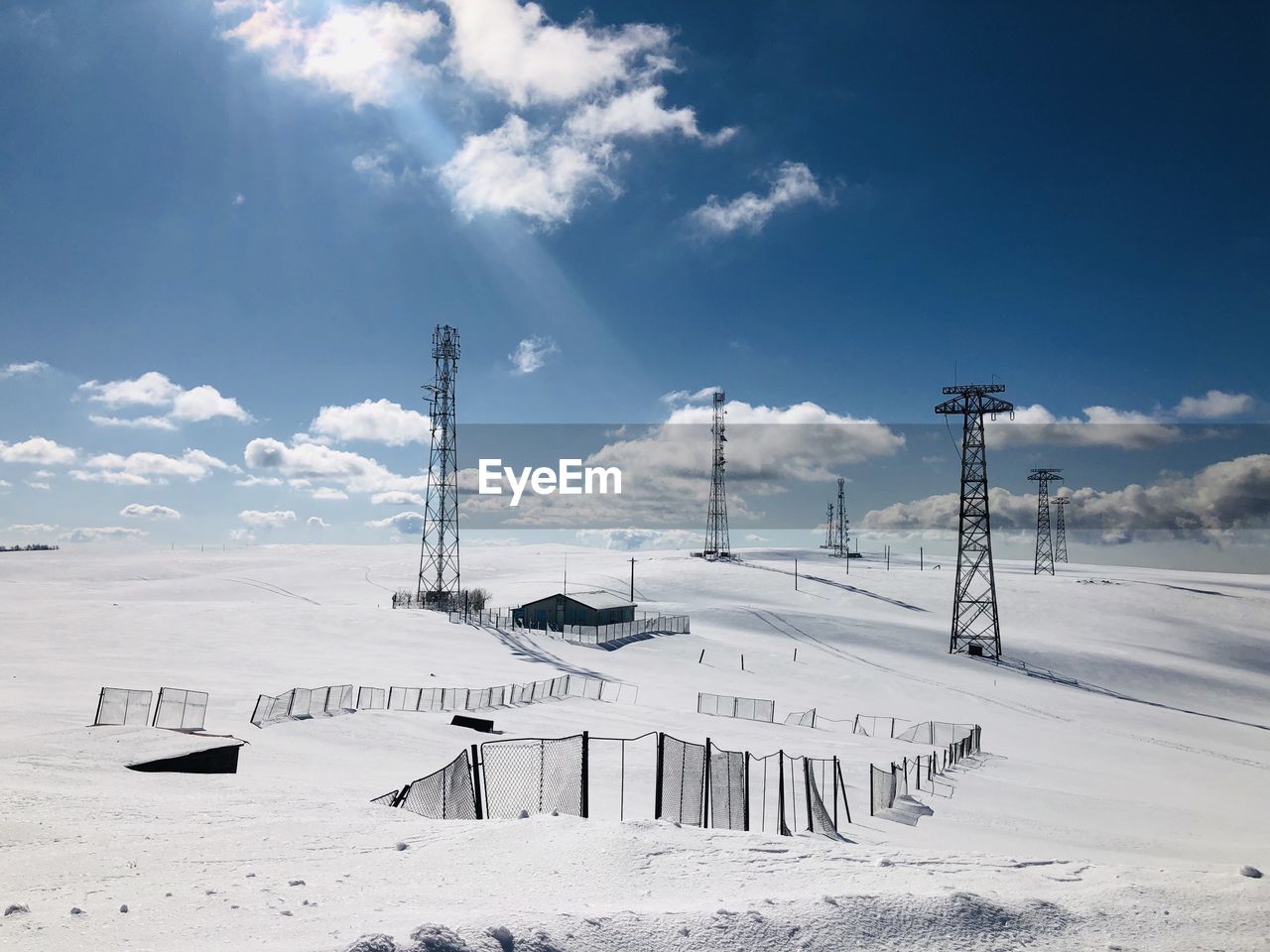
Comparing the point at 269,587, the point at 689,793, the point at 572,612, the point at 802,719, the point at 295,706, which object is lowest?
the point at 269,587

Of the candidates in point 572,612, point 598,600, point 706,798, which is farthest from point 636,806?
point 598,600

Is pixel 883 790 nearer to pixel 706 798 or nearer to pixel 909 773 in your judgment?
pixel 909 773

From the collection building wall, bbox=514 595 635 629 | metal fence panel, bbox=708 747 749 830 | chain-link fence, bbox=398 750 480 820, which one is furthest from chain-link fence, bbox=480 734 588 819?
building wall, bbox=514 595 635 629

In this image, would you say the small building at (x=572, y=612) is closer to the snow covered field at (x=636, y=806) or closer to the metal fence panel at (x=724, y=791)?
the snow covered field at (x=636, y=806)

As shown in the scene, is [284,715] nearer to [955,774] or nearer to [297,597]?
[955,774]

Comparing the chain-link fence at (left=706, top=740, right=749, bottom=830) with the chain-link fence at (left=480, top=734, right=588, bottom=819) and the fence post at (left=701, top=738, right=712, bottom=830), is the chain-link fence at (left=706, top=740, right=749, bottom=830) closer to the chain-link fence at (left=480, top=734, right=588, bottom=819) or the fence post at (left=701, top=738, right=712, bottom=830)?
the fence post at (left=701, top=738, right=712, bottom=830)

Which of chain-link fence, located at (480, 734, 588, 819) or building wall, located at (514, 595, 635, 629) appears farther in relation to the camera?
building wall, located at (514, 595, 635, 629)
